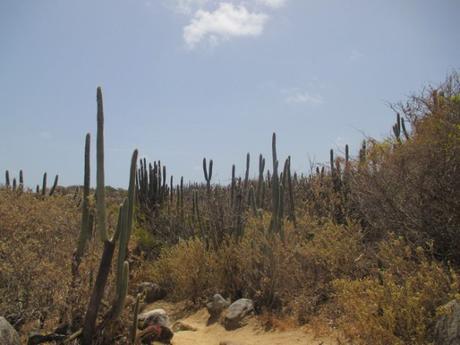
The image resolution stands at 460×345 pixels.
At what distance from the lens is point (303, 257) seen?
7184mm

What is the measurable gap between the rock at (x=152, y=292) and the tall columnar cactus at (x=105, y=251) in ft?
12.7

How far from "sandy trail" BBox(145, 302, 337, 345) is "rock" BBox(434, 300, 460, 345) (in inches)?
61.6

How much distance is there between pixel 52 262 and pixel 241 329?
9.22 feet

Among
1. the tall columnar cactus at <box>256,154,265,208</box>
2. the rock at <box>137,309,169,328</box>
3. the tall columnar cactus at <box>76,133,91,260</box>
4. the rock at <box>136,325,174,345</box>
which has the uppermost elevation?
the tall columnar cactus at <box>256,154,265,208</box>

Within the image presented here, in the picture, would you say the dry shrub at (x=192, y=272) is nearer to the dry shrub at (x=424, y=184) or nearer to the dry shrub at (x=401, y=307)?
the dry shrub at (x=424, y=184)

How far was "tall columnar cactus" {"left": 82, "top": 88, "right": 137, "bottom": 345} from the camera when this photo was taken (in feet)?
17.2

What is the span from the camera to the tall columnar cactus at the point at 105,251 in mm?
5230

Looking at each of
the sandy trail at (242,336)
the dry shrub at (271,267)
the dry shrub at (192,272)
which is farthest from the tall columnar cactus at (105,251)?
the dry shrub at (192,272)

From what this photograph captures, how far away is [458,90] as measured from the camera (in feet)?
22.9

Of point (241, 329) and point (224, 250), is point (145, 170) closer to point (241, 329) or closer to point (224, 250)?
point (224, 250)

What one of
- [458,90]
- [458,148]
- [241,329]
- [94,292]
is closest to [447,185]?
[458,148]

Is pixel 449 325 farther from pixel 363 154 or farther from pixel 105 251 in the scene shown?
pixel 363 154

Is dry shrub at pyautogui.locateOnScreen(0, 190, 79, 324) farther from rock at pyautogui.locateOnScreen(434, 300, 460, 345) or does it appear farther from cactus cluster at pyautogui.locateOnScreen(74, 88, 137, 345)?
rock at pyautogui.locateOnScreen(434, 300, 460, 345)

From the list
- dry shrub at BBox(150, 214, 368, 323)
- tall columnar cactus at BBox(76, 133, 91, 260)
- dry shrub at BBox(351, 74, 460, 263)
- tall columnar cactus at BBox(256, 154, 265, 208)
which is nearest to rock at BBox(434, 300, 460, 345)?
dry shrub at BBox(351, 74, 460, 263)
